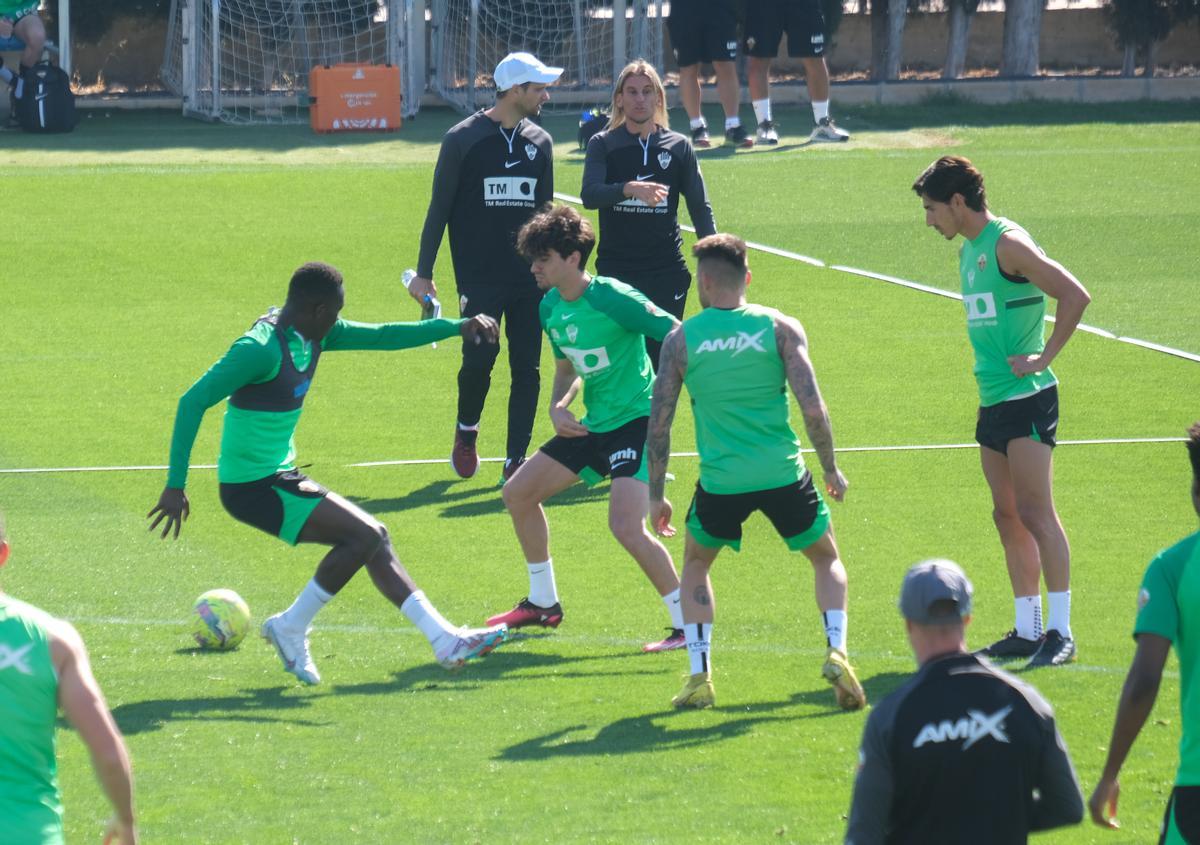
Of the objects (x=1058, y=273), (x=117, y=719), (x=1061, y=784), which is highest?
(x=1058, y=273)

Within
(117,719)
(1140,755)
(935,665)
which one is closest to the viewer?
(935,665)

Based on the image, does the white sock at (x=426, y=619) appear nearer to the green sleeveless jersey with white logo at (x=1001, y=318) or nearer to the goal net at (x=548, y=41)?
the green sleeveless jersey with white logo at (x=1001, y=318)

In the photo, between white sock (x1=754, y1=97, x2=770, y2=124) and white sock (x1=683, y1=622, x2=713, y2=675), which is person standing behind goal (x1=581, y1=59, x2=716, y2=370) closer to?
white sock (x1=683, y1=622, x2=713, y2=675)

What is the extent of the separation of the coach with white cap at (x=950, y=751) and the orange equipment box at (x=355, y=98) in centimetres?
2063

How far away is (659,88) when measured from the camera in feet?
35.4

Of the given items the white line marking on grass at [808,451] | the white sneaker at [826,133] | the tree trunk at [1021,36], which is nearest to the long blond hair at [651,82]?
the white line marking on grass at [808,451]

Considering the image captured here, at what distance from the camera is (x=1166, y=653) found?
4.57m

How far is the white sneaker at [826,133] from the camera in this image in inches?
938

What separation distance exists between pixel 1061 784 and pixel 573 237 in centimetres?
458

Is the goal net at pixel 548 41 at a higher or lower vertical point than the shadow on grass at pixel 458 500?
higher

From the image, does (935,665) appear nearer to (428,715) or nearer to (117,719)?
(428,715)

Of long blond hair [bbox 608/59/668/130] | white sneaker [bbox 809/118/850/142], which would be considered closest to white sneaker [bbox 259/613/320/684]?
long blond hair [bbox 608/59/668/130]

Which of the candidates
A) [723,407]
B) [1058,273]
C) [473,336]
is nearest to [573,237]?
[473,336]

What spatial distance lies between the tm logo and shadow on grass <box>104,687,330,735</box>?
7.18ft
